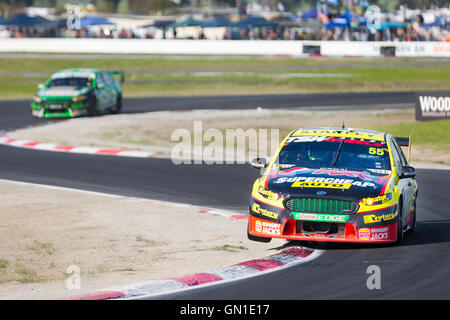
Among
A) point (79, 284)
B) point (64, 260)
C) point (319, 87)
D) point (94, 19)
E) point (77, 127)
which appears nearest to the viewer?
point (79, 284)

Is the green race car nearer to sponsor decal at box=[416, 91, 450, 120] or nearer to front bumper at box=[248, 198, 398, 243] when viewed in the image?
sponsor decal at box=[416, 91, 450, 120]

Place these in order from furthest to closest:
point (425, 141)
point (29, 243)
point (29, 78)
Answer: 1. point (29, 78)
2. point (425, 141)
3. point (29, 243)

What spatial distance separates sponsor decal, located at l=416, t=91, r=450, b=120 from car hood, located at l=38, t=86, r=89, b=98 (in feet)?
34.0

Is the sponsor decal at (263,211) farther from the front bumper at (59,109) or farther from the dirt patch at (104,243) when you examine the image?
the front bumper at (59,109)

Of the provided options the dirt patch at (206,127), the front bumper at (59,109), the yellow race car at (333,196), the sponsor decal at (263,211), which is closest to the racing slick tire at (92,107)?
the front bumper at (59,109)

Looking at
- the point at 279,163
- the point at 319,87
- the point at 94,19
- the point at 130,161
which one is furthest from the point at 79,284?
the point at 94,19

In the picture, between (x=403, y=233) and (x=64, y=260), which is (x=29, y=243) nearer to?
(x=64, y=260)

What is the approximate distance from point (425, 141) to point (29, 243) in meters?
14.3

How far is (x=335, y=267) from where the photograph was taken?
9.53 metres

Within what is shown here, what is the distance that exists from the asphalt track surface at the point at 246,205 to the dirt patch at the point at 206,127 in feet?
6.54

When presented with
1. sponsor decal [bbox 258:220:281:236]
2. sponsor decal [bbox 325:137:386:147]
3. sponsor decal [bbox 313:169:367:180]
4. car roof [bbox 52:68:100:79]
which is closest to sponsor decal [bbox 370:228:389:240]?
sponsor decal [bbox 313:169:367:180]

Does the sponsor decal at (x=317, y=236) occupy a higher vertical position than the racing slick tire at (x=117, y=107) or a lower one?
higher

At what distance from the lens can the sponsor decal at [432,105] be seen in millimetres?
27594

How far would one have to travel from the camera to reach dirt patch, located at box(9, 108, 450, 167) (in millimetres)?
22406
